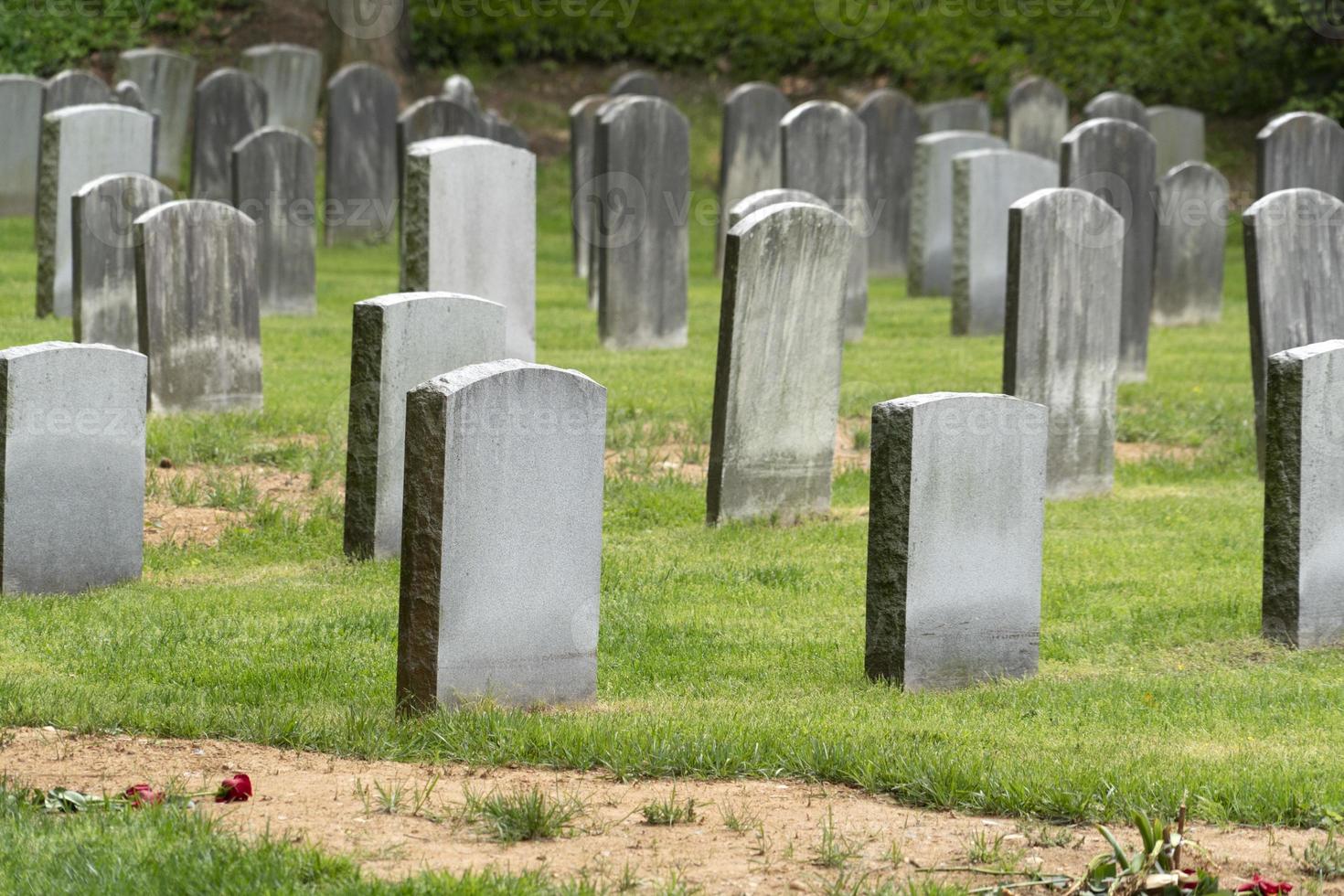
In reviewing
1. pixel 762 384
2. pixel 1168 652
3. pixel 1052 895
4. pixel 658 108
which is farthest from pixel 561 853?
pixel 658 108

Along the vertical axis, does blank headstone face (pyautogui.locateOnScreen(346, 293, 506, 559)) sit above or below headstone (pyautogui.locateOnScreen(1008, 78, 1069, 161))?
below

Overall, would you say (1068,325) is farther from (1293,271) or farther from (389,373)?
(389,373)

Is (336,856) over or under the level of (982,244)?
under

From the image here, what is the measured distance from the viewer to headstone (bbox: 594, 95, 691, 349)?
13.2 metres

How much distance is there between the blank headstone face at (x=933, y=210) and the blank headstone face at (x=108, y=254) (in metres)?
6.87

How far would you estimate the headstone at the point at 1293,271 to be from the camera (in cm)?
964

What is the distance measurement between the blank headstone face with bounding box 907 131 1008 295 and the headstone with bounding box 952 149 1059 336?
1.61m

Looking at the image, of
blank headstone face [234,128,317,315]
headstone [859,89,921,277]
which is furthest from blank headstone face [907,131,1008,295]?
blank headstone face [234,128,317,315]

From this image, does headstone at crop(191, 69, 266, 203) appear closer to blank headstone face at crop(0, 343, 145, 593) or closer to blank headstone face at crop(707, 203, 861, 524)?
blank headstone face at crop(707, 203, 861, 524)

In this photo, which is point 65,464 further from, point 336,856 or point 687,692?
point 336,856

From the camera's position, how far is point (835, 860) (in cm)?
438

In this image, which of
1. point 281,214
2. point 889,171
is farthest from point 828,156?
point 281,214

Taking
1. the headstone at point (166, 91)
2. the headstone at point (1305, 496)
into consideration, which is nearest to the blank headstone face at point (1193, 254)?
the headstone at point (1305, 496)

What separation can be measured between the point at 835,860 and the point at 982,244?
1012cm
